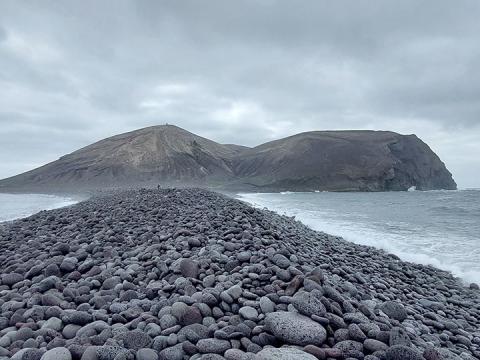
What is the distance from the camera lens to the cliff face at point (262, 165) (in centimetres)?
10862

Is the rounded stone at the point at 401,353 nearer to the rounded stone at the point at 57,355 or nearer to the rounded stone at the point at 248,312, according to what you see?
the rounded stone at the point at 248,312

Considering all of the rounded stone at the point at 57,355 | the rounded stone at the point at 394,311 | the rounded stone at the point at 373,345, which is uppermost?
the rounded stone at the point at 57,355

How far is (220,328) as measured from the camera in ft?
12.2

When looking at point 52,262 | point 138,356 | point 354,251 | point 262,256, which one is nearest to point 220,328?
point 138,356

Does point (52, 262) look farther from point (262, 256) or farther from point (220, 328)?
point (220, 328)

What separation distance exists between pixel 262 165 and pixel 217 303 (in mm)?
123740

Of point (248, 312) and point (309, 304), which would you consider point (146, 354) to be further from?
point (309, 304)

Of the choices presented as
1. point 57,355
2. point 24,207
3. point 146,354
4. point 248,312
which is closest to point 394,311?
point 248,312

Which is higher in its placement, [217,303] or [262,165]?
[262,165]

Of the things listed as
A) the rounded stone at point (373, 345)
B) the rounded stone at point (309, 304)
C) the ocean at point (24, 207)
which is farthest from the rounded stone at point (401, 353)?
the ocean at point (24, 207)

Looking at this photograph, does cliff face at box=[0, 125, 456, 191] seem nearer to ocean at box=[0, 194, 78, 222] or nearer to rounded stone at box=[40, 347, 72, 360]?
ocean at box=[0, 194, 78, 222]

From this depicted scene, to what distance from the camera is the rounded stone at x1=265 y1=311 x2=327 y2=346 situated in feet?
11.3

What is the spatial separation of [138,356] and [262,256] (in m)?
2.72

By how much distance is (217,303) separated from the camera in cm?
421
